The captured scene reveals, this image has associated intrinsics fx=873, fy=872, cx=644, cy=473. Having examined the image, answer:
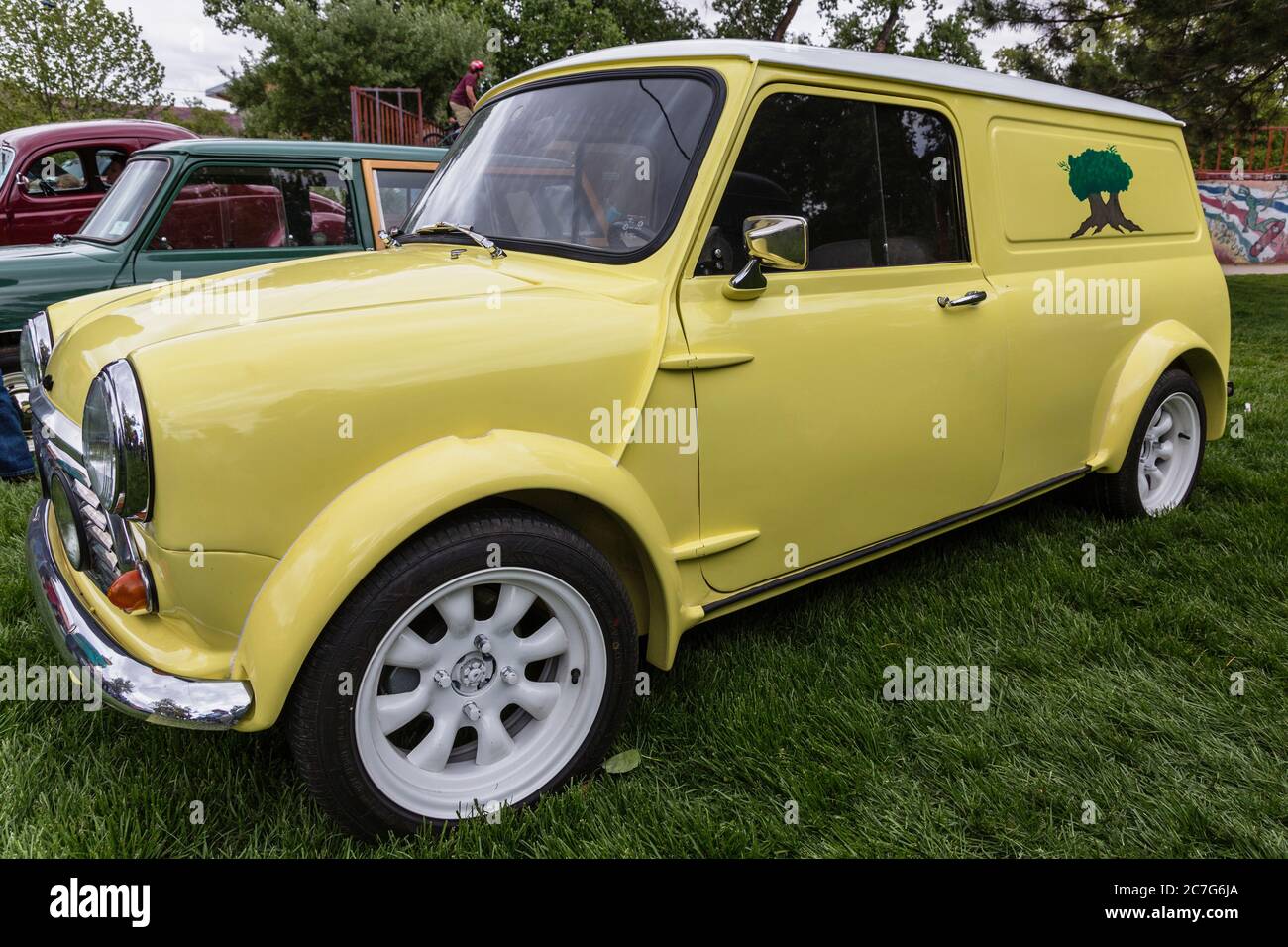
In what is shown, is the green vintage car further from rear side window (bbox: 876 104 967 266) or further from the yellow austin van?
rear side window (bbox: 876 104 967 266)

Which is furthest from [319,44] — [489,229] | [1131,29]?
[489,229]

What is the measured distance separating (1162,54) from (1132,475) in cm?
920

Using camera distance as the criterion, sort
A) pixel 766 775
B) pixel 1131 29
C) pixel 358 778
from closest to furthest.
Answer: pixel 358 778, pixel 766 775, pixel 1131 29

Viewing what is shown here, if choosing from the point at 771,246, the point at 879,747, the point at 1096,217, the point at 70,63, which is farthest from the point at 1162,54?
the point at 70,63

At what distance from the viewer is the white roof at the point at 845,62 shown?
8.11 ft

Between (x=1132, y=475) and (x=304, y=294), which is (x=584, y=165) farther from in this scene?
(x=1132, y=475)

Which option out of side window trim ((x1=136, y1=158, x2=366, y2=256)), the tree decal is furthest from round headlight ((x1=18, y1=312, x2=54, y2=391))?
the tree decal

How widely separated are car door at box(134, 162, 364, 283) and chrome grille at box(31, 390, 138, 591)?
10.2ft

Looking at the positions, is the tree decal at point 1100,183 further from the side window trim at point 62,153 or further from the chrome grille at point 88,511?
the side window trim at point 62,153

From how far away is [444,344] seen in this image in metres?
1.96

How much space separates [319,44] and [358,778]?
20.4 metres

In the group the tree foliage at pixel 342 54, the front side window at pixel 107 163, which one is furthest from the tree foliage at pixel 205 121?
the front side window at pixel 107 163

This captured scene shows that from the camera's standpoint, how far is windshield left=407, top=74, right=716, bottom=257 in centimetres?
238

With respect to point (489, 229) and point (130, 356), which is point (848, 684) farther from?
point (130, 356)
